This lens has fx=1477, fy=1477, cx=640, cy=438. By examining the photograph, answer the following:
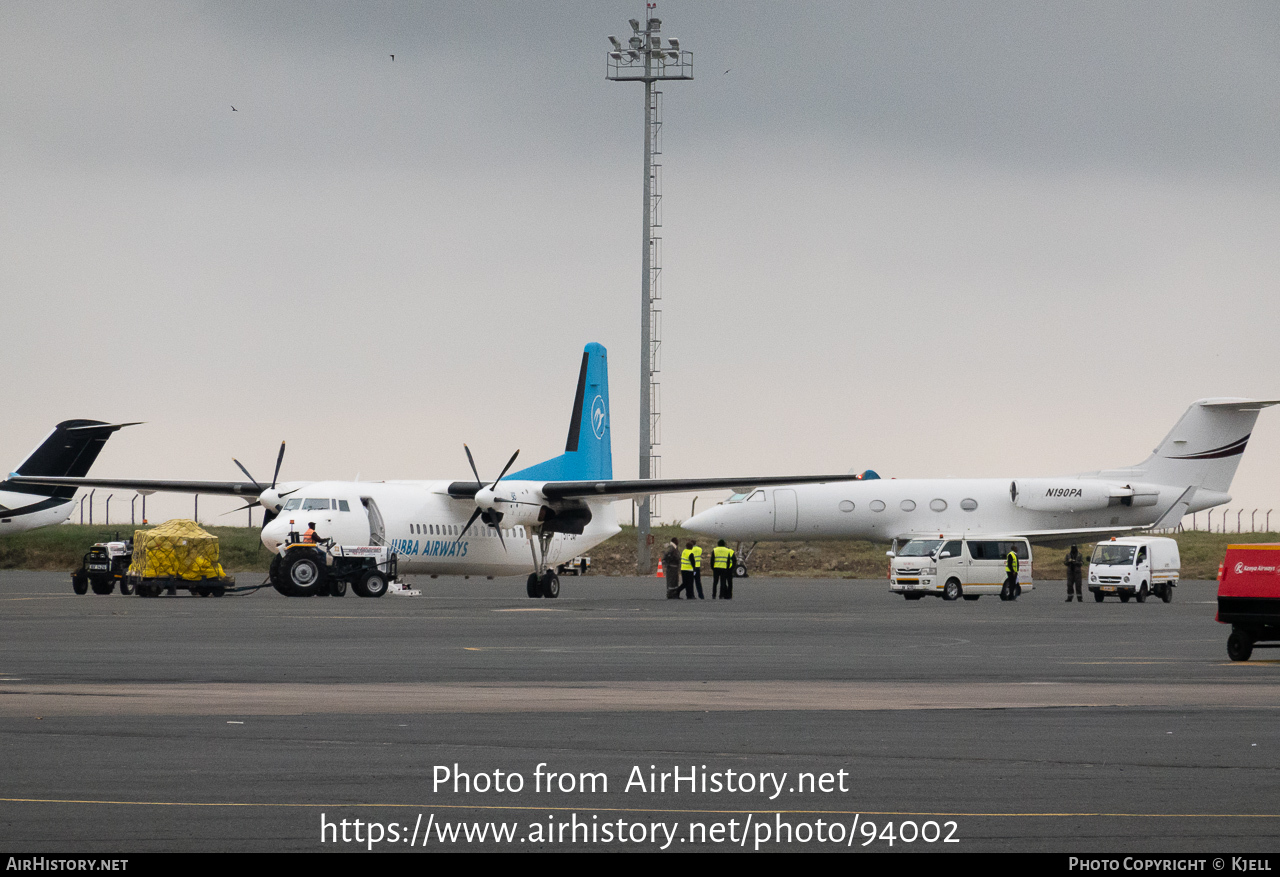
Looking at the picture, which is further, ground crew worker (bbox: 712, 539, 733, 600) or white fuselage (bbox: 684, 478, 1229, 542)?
white fuselage (bbox: 684, 478, 1229, 542)

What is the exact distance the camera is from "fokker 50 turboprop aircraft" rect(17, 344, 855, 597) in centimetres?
3828

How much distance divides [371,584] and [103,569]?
8252 mm

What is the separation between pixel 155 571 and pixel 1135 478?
37.7 metres

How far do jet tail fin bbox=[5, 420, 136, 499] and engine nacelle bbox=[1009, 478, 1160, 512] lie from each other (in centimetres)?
3243

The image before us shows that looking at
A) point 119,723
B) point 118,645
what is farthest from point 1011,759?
point 118,645

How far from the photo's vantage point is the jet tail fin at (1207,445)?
186 ft

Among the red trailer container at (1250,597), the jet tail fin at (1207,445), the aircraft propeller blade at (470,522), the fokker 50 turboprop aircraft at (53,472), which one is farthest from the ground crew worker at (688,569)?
the jet tail fin at (1207,445)

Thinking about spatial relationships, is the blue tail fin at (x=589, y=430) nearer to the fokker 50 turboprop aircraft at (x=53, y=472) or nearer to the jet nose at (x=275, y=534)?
the jet nose at (x=275, y=534)

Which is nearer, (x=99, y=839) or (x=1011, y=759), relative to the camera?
(x=99, y=839)

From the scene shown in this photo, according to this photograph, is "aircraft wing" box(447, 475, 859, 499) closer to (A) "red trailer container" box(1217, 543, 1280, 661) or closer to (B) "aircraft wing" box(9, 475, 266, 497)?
(B) "aircraft wing" box(9, 475, 266, 497)

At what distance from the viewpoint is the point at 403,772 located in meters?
8.29

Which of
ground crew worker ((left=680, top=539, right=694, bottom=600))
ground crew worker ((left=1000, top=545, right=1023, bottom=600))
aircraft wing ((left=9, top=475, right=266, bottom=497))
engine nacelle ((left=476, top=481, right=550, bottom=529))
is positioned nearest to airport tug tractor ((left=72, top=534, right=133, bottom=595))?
aircraft wing ((left=9, top=475, right=266, bottom=497))

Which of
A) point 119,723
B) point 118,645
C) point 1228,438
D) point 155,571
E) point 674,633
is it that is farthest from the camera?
point 1228,438

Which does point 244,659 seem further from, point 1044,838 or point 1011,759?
point 1044,838
